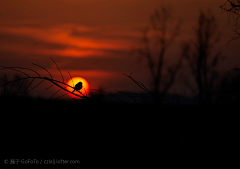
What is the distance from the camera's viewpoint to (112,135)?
3.45 meters

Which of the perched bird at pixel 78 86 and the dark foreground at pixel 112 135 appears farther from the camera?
the perched bird at pixel 78 86

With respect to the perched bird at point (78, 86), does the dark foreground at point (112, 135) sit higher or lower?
lower

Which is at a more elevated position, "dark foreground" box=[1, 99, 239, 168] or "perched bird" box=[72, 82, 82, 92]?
"perched bird" box=[72, 82, 82, 92]

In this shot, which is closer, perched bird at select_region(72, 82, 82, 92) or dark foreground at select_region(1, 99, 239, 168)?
dark foreground at select_region(1, 99, 239, 168)

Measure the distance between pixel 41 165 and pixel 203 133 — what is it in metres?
2.05

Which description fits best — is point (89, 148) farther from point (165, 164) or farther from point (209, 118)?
point (209, 118)

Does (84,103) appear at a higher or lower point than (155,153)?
higher

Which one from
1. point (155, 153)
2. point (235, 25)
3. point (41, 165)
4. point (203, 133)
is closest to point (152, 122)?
point (155, 153)

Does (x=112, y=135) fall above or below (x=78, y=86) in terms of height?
below

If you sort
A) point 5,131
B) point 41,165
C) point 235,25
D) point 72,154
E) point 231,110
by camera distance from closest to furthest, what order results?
point 41,165 < point 72,154 < point 5,131 < point 231,110 < point 235,25

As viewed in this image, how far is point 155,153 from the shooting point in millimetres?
3170

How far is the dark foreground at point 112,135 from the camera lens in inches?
125

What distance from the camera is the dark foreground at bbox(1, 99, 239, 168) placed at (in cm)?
317

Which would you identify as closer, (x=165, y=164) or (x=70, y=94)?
(x=165, y=164)
